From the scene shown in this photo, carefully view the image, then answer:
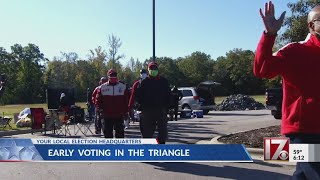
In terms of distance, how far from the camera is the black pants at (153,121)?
8945mm

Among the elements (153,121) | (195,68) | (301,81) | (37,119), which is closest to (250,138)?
(153,121)

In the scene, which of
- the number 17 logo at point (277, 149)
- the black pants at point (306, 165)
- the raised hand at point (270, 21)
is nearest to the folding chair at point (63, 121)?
the number 17 logo at point (277, 149)

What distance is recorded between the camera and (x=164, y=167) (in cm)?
848

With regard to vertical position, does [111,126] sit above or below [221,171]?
above

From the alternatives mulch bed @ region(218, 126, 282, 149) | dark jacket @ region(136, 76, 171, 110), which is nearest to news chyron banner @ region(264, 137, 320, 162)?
dark jacket @ region(136, 76, 171, 110)

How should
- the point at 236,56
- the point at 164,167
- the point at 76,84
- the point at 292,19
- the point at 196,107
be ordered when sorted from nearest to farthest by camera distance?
1. the point at 164,167
2. the point at 292,19
3. the point at 196,107
4. the point at 76,84
5. the point at 236,56

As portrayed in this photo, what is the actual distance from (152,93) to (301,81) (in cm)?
561

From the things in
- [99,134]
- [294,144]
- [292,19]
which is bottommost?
[99,134]

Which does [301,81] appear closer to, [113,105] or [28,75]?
[113,105]

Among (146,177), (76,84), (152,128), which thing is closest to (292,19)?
(152,128)

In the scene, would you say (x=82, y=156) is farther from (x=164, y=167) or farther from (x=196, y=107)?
(x=196, y=107)

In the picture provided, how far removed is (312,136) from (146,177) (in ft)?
14.8

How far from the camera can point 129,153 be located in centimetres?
476

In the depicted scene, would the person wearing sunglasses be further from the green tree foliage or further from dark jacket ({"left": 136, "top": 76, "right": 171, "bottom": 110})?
the green tree foliage
